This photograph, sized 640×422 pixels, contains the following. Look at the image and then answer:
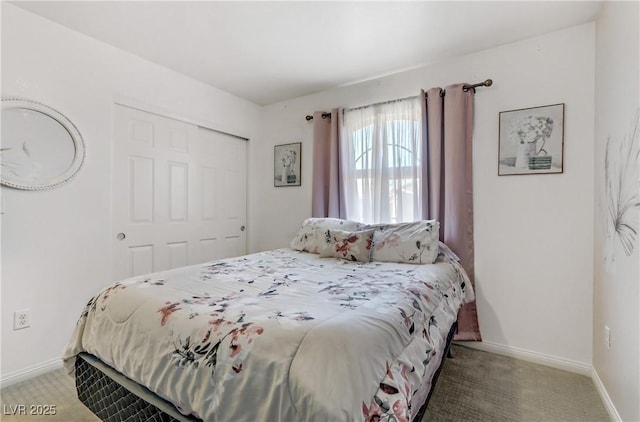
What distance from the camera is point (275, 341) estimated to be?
0.97m

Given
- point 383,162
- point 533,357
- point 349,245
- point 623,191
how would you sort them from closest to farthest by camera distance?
point 623,191
point 533,357
point 349,245
point 383,162

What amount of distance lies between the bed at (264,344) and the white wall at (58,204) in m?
0.83

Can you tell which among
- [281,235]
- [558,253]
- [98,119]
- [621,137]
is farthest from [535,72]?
[98,119]

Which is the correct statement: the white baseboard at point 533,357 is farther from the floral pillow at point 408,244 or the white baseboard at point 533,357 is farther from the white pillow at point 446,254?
the floral pillow at point 408,244

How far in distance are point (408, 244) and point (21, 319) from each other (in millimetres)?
2688

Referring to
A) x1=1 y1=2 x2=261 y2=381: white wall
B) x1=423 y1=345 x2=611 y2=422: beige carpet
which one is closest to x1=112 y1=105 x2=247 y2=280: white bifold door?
x1=1 y1=2 x2=261 y2=381: white wall

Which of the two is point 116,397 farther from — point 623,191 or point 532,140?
point 532,140

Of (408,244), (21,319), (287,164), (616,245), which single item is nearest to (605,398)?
(616,245)

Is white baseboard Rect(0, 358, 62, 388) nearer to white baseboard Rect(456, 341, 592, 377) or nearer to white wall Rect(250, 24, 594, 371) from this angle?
white baseboard Rect(456, 341, 592, 377)

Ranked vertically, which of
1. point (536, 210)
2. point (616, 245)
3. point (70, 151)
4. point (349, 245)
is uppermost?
point (70, 151)

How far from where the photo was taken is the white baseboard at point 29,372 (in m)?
1.92

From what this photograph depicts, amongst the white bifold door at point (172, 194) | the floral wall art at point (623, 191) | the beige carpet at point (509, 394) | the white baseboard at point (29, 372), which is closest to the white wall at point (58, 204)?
the white baseboard at point (29, 372)

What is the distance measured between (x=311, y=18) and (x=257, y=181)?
6.95ft

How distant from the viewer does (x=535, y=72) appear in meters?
2.28
